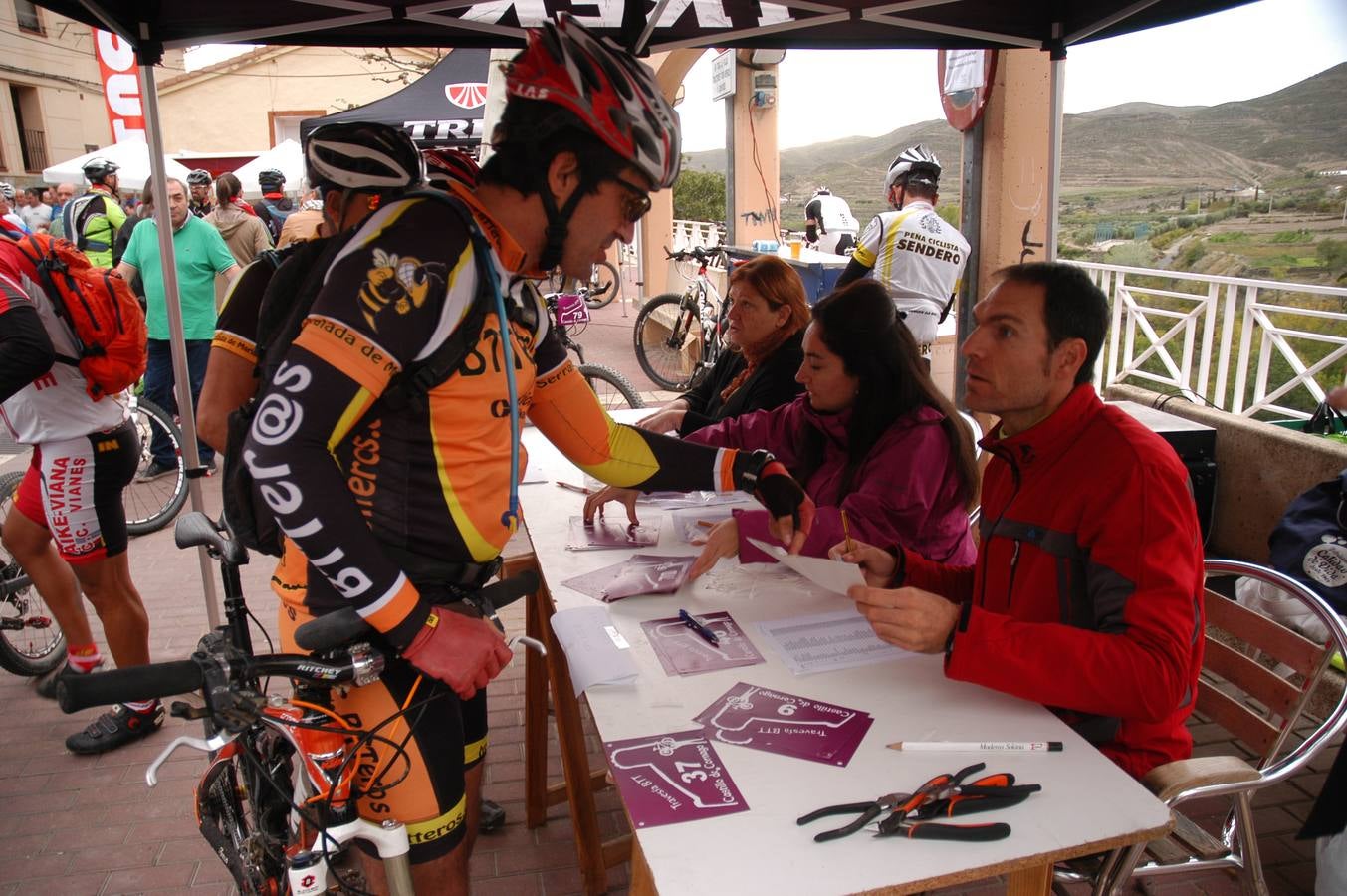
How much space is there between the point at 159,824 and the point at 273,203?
9730 mm

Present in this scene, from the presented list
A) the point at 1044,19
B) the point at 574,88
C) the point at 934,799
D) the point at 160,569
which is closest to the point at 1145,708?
the point at 934,799

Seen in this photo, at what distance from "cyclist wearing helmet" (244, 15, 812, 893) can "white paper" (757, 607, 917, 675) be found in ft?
2.17

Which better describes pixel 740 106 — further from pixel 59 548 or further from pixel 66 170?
pixel 66 170

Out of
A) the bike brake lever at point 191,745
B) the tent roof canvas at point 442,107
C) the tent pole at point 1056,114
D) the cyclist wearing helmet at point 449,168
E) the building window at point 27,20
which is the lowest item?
the bike brake lever at point 191,745

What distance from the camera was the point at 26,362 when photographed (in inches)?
109

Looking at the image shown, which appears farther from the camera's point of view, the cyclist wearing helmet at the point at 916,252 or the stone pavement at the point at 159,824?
the cyclist wearing helmet at the point at 916,252

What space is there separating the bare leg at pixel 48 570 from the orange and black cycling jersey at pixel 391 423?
101 inches

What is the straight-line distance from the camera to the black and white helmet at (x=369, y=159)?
188 centimetres

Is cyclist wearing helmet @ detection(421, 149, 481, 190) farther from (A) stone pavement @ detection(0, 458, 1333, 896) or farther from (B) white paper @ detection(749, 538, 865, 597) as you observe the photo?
(A) stone pavement @ detection(0, 458, 1333, 896)

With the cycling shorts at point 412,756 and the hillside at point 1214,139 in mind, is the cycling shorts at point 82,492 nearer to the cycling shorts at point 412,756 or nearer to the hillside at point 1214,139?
the cycling shorts at point 412,756

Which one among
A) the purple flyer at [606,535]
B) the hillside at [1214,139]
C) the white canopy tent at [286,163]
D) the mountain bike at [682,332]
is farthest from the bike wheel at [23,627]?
the white canopy tent at [286,163]

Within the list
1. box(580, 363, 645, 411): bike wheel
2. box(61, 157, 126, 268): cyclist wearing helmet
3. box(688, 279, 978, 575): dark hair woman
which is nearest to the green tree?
box(61, 157, 126, 268): cyclist wearing helmet

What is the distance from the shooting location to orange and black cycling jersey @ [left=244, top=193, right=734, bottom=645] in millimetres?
1228

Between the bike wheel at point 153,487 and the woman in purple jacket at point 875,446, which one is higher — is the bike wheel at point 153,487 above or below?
below
